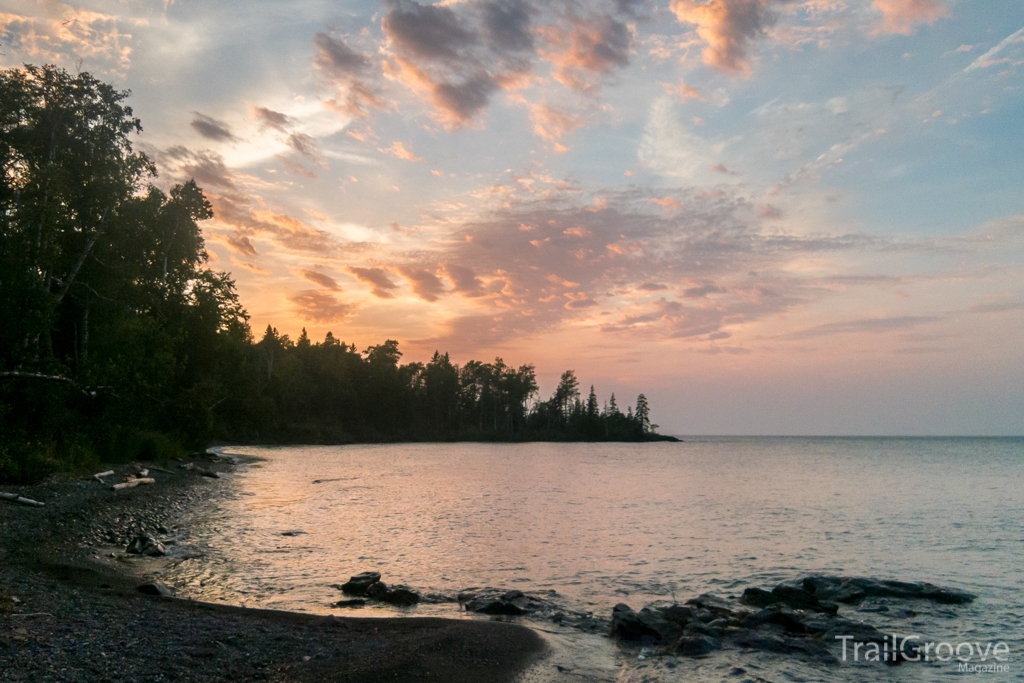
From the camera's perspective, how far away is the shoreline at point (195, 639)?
30.9 feet

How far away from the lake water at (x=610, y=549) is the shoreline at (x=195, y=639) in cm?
150

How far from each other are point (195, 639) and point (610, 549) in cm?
1849

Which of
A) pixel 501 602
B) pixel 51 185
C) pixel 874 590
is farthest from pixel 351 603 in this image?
pixel 51 185

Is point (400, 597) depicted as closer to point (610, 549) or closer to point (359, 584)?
point (359, 584)

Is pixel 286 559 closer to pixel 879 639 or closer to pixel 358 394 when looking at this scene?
pixel 879 639

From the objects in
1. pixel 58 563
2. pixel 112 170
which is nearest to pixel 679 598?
pixel 58 563

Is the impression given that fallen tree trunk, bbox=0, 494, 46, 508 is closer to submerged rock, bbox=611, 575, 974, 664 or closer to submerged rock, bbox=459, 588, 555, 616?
submerged rock, bbox=459, 588, 555, 616

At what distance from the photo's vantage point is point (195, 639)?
11086 millimetres

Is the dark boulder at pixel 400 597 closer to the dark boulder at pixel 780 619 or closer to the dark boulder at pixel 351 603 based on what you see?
the dark boulder at pixel 351 603

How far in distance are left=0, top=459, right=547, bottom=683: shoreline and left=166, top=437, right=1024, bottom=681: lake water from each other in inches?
59.1

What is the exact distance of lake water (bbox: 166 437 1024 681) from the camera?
15148mm

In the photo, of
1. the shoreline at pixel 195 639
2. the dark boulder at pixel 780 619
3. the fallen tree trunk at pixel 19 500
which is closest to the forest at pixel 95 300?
the fallen tree trunk at pixel 19 500

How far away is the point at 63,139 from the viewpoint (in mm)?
39000

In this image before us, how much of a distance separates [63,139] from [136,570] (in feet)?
115
